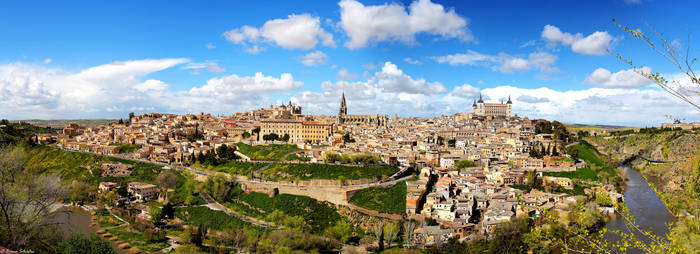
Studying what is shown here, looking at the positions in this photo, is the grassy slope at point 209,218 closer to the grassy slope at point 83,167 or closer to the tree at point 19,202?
the grassy slope at point 83,167

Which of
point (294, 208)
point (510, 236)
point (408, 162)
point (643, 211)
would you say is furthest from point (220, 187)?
point (643, 211)

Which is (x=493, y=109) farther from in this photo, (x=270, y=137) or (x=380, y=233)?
(x=380, y=233)

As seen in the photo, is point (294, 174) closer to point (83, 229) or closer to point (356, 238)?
Answer: point (356, 238)

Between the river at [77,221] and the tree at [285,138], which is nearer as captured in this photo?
the river at [77,221]

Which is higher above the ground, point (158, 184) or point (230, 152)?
point (230, 152)

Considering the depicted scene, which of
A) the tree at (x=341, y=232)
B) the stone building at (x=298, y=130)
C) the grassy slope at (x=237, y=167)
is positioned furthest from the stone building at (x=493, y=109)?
the tree at (x=341, y=232)

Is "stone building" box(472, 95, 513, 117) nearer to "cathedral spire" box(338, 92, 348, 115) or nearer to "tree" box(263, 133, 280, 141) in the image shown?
"cathedral spire" box(338, 92, 348, 115)

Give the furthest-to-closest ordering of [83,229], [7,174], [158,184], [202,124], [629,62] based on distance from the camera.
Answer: [202,124] < [158,184] < [83,229] < [7,174] < [629,62]

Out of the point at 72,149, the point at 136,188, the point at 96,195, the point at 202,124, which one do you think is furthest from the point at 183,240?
the point at 202,124
